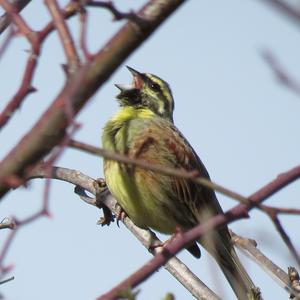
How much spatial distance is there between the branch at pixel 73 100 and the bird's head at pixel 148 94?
521 centimetres

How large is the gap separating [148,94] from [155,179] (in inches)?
47.1

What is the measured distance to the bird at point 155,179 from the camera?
6.16 m

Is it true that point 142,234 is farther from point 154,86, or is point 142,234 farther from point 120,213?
point 154,86

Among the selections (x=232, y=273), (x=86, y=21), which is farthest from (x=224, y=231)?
(x=86, y=21)

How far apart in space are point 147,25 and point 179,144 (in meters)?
4.94

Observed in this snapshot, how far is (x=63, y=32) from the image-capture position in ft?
6.95

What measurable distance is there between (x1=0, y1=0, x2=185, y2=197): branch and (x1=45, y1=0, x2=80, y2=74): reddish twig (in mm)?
173

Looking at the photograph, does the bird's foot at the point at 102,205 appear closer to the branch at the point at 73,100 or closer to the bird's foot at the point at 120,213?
the bird's foot at the point at 120,213

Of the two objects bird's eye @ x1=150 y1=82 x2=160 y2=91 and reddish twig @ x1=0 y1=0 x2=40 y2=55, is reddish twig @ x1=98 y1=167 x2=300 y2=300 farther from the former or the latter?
bird's eye @ x1=150 y1=82 x2=160 y2=91

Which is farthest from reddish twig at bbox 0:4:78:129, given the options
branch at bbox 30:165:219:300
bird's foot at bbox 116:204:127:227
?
bird's foot at bbox 116:204:127:227

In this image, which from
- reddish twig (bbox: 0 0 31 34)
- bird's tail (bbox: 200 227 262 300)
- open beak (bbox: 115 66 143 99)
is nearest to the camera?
reddish twig (bbox: 0 0 31 34)

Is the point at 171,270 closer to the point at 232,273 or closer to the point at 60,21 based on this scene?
the point at 232,273

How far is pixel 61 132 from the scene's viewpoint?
1.87 metres

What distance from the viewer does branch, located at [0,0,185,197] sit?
1.86 metres
